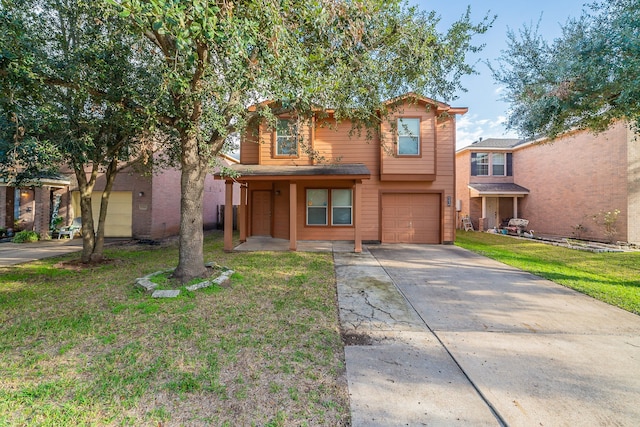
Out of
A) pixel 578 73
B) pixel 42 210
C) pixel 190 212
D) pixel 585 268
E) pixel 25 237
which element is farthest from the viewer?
pixel 42 210

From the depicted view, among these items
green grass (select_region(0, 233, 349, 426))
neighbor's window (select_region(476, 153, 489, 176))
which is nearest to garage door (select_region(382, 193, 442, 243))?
green grass (select_region(0, 233, 349, 426))

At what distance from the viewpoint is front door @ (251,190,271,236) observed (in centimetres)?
1273

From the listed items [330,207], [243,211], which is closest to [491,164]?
[330,207]

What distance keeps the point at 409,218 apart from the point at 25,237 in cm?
1660

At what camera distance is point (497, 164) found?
18266 mm

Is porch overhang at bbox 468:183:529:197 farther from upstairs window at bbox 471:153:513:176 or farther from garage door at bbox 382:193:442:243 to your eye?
garage door at bbox 382:193:442:243

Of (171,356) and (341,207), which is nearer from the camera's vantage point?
(171,356)

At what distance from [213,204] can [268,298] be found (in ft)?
50.4

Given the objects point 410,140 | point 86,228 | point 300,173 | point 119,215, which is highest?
point 410,140

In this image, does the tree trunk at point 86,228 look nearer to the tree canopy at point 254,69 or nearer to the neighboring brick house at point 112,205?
the tree canopy at point 254,69

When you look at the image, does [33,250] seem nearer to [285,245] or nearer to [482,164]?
[285,245]

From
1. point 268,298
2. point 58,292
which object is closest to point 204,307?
point 268,298

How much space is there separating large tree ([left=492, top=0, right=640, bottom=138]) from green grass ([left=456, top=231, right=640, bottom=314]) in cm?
357

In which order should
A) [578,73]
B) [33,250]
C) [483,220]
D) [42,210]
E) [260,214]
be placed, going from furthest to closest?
1. [483,220]
2. [260,214]
3. [42,210]
4. [33,250]
5. [578,73]
